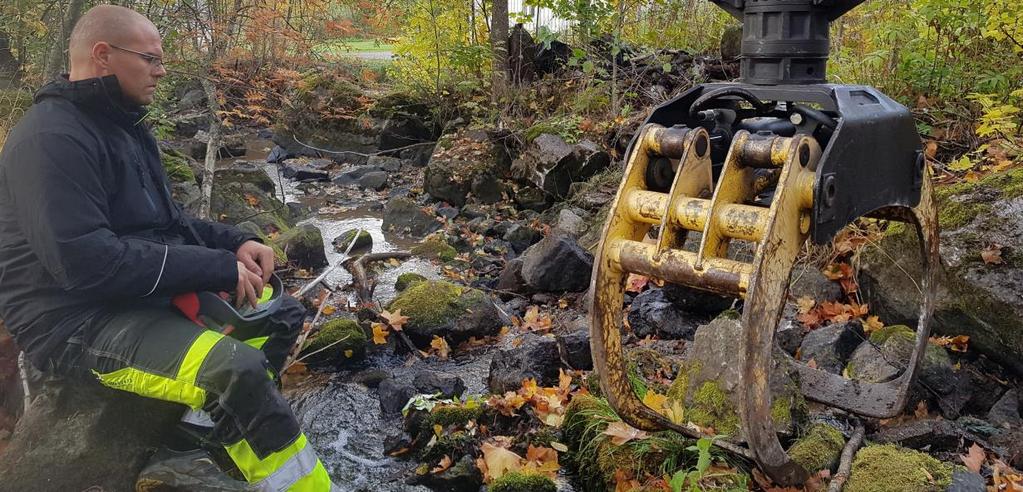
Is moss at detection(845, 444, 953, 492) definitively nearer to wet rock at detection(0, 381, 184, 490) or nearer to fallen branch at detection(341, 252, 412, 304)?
wet rock at detection(0, 381, 184, 490)

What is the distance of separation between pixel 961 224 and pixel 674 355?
6.63ft

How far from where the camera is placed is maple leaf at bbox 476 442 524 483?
3.67 meters

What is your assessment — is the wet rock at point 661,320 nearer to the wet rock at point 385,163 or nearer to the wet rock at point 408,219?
the wet rock at point 408,219

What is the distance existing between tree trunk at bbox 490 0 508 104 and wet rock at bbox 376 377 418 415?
8.63m

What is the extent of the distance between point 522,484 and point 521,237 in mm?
5627

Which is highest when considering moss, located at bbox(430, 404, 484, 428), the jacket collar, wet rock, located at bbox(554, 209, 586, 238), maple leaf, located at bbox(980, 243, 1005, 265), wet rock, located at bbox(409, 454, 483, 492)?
the jacket collar

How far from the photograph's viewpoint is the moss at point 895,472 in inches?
116

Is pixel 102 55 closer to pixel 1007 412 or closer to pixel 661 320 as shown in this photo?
pixel 661 320

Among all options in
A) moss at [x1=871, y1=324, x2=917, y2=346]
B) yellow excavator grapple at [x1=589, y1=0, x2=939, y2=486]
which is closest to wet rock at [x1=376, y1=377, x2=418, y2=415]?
yellow excavator grapple at [x1=589, y1=0, x2=939, y2=486]

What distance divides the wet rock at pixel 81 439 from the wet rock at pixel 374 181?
378 inches

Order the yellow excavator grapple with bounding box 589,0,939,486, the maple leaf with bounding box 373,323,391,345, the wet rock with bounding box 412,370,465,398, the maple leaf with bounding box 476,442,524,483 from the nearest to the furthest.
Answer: the yellow excavator grapple with bounding box 589,0,939,486 < the maple leaf with bounding box 476,442,524,483 < the wet rock with bounding box 412,370,465,398 < the maple leaf with bounding box 373,323,391,345

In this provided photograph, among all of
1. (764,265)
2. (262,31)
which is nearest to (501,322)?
(764,265)

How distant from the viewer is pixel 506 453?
12.3 ft

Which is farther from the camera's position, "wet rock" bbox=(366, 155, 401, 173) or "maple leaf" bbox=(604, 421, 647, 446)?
"wet rock" bbox=(366, 155, 401, 173)
